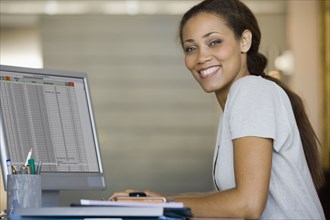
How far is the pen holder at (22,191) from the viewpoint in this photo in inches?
74.3

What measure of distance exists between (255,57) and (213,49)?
0.51ft

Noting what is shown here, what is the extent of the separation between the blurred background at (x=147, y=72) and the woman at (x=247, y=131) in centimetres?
390

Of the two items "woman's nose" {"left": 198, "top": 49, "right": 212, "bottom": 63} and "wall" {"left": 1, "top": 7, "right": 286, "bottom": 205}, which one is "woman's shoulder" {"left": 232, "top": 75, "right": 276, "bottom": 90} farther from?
"wall" {"left": 1, "top": 7, "right": 286, "bottom": 205}

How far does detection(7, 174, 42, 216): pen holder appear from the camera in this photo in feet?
6.19

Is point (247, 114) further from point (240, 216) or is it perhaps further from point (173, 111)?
point (173, 111)

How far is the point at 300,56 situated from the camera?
21.1ft

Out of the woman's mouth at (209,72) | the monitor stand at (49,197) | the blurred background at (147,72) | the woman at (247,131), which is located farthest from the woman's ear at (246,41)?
the blurred background at (147,72)

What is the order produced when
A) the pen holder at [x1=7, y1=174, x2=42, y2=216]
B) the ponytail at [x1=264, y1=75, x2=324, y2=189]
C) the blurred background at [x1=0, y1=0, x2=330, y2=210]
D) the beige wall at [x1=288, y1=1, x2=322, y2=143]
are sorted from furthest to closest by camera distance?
the beige wall at [x1=288, y1=1, x2=322, y2=143]
the blurred background at [x1=0, y1=0, x2=330, y2=210]
the ponytail at [x1=264, y1=75, x2=324, y2=189]
the pen holder at [x1=7, y1=174, x2=42, y2=216]

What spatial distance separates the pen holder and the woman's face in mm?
624

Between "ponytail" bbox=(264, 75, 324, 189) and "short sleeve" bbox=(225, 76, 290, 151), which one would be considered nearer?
"short sleeve" bbox=(225, 76, 290, 151)

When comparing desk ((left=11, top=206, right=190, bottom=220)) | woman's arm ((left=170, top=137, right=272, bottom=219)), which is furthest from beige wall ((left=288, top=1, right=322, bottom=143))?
desk ((left=11, top=206, right=190, bottom=220))

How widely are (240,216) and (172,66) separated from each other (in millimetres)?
4461

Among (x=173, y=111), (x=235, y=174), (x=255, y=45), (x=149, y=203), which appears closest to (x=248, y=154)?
(x=235, y=174)

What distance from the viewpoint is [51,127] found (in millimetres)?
2361
